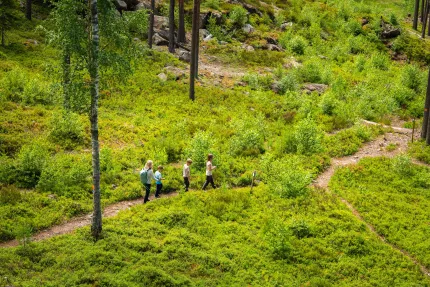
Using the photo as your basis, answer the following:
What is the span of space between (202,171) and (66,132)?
7936 mm

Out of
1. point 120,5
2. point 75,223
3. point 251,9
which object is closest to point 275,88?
point 120,5

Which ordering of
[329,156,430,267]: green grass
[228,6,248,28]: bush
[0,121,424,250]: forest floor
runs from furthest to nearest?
[228,6,248,28]: bush
[329,156,430,267]: green grass
[0,121,424,250]: forest floor

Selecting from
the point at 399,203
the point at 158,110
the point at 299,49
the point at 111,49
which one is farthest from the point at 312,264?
the point at 299,49

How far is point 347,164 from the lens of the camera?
81.5 ft

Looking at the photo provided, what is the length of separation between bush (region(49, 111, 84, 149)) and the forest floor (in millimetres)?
6396

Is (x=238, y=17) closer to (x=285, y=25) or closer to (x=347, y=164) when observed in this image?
(x=285, y=25)

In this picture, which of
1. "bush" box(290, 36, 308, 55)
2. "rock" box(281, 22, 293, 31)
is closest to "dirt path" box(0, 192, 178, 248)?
"bush" box(290, 36, 308, 55)

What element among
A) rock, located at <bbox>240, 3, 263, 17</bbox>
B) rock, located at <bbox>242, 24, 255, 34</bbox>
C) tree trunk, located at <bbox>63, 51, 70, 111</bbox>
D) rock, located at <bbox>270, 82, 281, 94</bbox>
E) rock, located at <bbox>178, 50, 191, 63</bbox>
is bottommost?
rock, located at <bbox>270, 82, 281, 94</bbox>

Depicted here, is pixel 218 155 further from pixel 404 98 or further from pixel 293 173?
pixel 404 98

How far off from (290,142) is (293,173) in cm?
547

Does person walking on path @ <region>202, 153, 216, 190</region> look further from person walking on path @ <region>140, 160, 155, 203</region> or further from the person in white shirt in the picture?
person walking on path @ <region>140, 160, 155, 203</region>

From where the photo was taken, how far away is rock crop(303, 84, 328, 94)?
37.3 metres

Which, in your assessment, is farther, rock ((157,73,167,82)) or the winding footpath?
rock ((157,73,167,82))

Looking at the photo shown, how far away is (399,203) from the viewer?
67.5 ft
